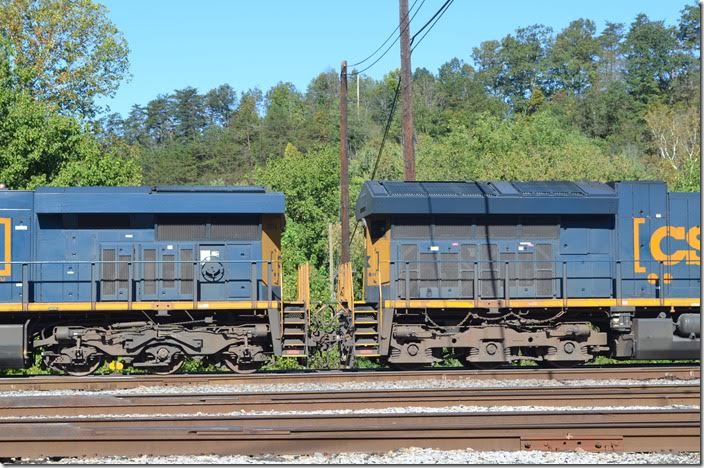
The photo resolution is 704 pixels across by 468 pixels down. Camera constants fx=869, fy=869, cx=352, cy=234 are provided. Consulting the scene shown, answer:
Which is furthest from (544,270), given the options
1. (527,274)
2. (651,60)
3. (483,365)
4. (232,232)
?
(651,60)

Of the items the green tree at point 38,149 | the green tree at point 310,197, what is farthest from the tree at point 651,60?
the green tree at point 38,149

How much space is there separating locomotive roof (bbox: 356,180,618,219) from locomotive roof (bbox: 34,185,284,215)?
194 cm

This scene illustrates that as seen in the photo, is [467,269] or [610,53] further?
[610,53]

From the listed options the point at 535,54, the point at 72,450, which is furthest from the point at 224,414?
the point at 535,54

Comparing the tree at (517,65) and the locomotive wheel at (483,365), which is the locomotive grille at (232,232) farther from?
the tree at (517,65)

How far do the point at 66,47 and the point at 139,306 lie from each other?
26.8 meters

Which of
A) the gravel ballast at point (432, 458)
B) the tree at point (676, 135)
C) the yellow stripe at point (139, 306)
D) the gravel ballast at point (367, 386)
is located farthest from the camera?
the tree at point (676, 135)

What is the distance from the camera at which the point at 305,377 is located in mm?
14305

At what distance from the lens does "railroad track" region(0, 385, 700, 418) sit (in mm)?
11281

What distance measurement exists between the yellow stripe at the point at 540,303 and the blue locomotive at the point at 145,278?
6.53 feet

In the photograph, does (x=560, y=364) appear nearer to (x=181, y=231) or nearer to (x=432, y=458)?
(x=181, y=231)

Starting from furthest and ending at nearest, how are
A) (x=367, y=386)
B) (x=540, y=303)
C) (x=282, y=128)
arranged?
(x=282, y=128) < (x=540, y=303) < (x=367, y=386)

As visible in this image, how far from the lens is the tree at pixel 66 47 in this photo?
1476 inches

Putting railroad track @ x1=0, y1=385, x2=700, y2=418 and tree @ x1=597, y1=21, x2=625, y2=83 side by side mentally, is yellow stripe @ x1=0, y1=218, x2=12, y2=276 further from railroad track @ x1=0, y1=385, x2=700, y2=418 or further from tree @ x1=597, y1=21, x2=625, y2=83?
tree @ x1=597, y1=21, x2=625, y2=83
